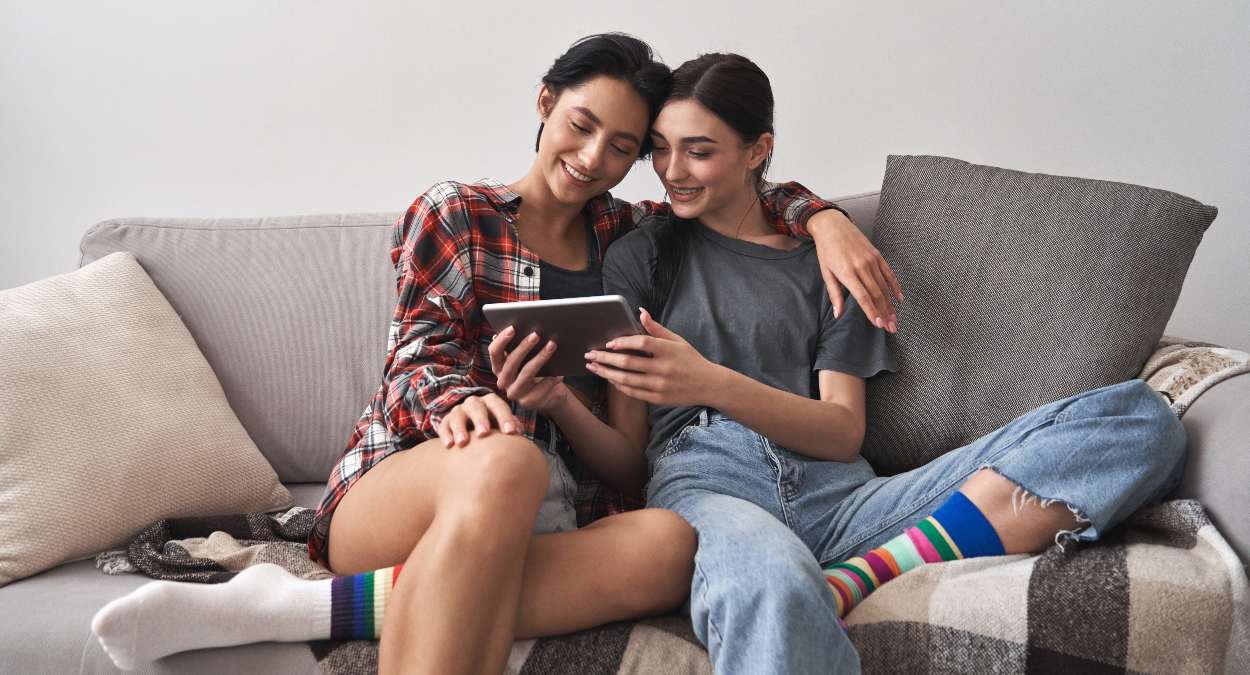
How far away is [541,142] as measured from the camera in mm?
1614

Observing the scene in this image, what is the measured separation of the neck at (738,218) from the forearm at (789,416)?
36 cm

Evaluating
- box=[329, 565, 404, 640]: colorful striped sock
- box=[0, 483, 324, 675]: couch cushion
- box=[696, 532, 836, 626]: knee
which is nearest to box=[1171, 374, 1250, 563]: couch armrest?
box=[696, 532, 836, 626]: knee

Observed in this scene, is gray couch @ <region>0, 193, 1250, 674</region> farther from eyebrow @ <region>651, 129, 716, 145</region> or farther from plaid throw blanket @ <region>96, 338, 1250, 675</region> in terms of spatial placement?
plaid throw blanket @ <region>96, 338, 1250, 675</region>

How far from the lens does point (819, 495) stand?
1.43 meters

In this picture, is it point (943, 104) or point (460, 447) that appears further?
point (943, 104)

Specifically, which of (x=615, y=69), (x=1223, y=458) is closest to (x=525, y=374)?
(x=615, y=69)

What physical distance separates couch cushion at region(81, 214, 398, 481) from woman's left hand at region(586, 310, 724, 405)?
2.09 feet

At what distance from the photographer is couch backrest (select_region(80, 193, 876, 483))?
71.1 inches

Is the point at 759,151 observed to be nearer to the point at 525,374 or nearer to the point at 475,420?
the point at 525,374

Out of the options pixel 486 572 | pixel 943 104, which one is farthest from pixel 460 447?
pixel 943 104

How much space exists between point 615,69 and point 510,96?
68 centimetres

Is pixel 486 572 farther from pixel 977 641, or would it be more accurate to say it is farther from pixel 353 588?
pixel 977 641

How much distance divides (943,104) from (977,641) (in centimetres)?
134

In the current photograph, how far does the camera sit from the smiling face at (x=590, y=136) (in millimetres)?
1530
